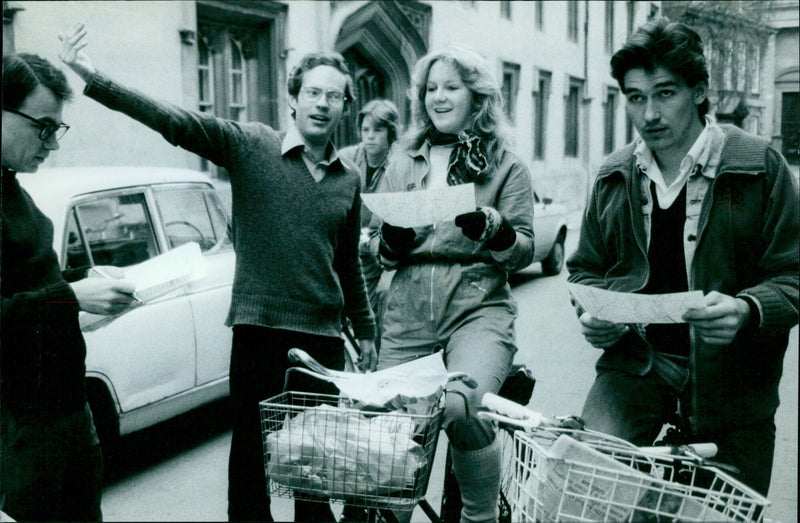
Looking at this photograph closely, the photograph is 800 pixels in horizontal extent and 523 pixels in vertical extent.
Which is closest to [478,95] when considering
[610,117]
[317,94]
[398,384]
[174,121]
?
[317,94]

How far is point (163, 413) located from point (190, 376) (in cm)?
27

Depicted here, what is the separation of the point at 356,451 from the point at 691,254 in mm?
1139

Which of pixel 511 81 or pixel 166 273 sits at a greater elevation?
pixel 511 81

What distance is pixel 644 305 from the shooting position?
6.50ft

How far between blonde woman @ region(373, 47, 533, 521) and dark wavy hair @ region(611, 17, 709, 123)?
698 millimetres

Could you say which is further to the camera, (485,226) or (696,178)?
(485,226)

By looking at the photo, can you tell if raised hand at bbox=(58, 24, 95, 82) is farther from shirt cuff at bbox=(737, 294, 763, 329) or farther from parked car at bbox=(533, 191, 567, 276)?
parked car at bbox=(533, 191, 567, 276)

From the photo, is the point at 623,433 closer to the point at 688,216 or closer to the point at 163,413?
the point at 688,216

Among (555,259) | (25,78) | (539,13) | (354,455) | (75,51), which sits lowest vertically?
(555,259)

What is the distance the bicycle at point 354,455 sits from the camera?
7.07 feet

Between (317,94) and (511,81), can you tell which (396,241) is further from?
(511,81)

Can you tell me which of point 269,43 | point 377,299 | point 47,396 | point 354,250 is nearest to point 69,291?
point 47,396

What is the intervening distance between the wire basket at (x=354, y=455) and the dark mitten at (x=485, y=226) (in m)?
0.82

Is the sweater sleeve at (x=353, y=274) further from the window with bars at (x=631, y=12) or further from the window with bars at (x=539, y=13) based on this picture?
the window with bars at (x=539, y=13)
